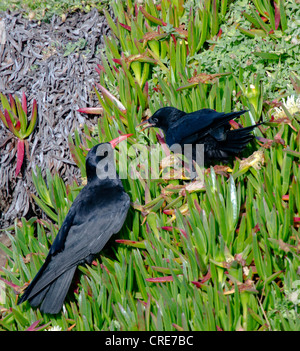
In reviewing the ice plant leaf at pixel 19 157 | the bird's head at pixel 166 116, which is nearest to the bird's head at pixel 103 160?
the bird's head at pixel 166 116

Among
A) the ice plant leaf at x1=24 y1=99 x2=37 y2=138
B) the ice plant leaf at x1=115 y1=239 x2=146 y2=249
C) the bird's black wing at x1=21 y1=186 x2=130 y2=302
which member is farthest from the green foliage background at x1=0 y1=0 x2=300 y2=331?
the ice plant leaf at x1=24 y1=99 x2=37 y2=138

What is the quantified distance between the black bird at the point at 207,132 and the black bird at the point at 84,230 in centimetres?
39

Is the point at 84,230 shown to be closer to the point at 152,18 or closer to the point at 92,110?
the point at 92,110

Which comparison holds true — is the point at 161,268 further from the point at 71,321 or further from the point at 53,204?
the point at 53,204

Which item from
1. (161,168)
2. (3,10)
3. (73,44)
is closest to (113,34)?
(73,44)

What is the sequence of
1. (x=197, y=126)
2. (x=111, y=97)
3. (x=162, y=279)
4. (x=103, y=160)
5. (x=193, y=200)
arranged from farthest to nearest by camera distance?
(x=111, y=97) < (x=103, y=160) < (x=197, y=126) < (x=193, y=200) < (x=162, y=279)

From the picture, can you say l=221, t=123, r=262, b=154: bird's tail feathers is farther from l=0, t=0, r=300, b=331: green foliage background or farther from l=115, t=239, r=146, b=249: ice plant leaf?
l=115, t=239, r=146, b=249: ice plant leaf

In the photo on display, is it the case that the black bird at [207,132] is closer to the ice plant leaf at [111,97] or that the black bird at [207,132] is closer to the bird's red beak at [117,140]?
the bird's red beak at [117,140]

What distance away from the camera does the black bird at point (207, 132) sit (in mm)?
2887

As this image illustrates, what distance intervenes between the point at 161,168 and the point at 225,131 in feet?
1.53

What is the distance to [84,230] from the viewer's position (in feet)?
9.84

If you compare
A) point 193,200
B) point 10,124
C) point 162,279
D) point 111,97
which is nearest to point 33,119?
point 10,124

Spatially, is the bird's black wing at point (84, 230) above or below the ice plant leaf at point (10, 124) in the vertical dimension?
below

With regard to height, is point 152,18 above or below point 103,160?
above
